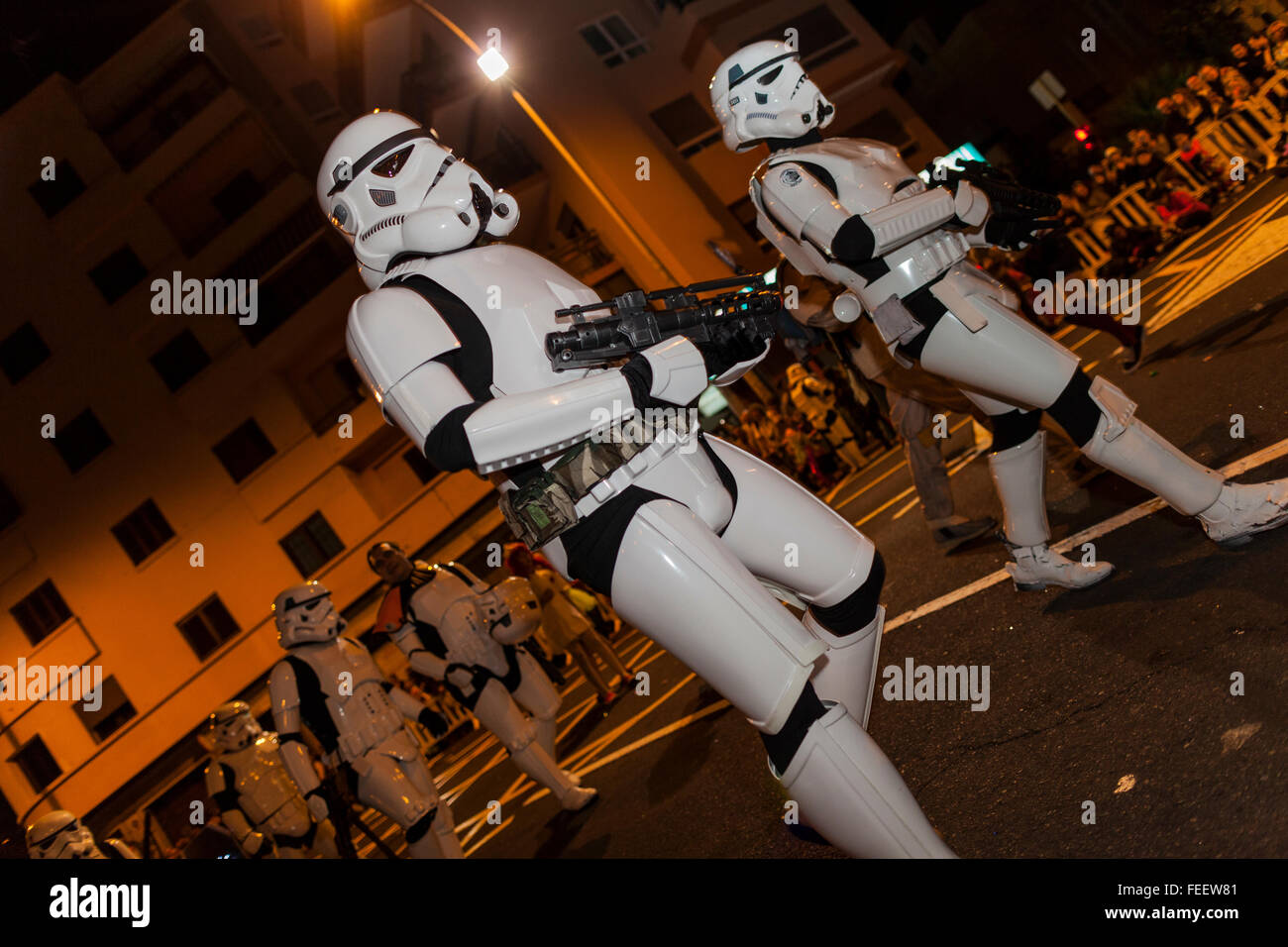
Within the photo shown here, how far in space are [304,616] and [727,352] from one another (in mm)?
4184

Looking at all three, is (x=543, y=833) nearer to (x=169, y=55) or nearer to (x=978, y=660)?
(x=978, y=660)

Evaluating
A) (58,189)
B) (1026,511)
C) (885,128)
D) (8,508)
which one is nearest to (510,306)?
(1026,511)

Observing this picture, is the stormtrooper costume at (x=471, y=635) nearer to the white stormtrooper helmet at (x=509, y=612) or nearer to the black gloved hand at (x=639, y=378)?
the white stormtrooper helmet at (x=509, y=612)

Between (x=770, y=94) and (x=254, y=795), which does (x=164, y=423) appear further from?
(x=770, y=94)

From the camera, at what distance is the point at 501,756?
35.0ft

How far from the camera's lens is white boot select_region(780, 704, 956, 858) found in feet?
7.13

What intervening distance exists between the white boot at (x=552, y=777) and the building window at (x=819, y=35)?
21971 millimetres

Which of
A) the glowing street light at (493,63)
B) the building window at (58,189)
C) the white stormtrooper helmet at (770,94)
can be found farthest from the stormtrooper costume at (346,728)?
the building window at (58,189)

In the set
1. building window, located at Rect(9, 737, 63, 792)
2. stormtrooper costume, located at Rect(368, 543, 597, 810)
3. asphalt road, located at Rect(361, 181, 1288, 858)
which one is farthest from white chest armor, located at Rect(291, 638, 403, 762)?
building window, located at Rect(9, 737, 63, 792)

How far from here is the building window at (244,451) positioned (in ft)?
69.4

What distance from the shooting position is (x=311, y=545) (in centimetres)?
2130
